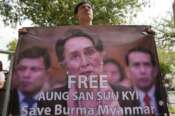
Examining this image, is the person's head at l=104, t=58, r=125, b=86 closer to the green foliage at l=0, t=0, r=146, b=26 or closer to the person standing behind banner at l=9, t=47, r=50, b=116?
the person standing behind banner at l=9, t=47, r=50, b=116

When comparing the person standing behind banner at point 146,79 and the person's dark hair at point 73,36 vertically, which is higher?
the person's dark hair at point 73,36

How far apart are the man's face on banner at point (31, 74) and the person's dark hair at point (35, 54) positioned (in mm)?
39

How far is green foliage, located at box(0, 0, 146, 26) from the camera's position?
19.2 m

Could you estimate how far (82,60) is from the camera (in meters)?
5.08

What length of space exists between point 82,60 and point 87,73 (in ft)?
0.57

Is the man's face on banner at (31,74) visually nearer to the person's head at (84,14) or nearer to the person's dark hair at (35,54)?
the person's dark hair at (35,54)

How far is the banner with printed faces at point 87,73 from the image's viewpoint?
487cm

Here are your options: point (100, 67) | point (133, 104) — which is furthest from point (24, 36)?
point (133, 104)

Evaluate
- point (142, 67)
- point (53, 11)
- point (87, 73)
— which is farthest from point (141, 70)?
point (53, 11)

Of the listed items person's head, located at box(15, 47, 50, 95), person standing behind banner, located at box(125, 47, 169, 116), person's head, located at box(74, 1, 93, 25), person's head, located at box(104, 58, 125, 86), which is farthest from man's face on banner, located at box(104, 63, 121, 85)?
person's head, located at box(74, 1, 93, 25)

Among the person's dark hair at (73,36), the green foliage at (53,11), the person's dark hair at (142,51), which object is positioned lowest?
the person's dark hair at (142,51)

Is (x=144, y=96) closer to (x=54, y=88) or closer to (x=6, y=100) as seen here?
(x=54, y=88)

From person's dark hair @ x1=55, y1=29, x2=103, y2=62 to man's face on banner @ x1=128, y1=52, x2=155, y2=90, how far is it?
41 centimetres

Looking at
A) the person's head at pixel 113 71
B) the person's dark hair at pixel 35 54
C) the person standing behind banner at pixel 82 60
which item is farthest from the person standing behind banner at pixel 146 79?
the person's dark hair at pixel 35 54
